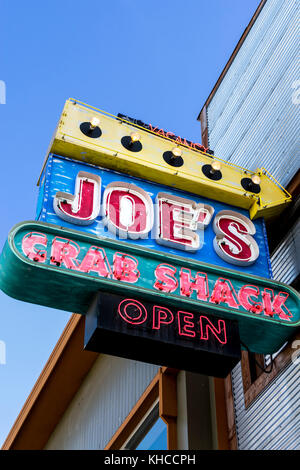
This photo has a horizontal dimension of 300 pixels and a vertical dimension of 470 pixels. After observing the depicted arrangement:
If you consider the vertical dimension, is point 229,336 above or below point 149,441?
above

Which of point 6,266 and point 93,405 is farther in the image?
point 93,405

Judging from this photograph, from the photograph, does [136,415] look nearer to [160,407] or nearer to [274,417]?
[160,407]

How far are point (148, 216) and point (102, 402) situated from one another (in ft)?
33.5

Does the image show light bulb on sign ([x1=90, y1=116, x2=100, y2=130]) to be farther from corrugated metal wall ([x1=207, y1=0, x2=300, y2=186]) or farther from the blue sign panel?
corrugated metal wall ([x1=207, y1=0, x2=300, y2=186])

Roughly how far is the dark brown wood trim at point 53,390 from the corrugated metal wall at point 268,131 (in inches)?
277

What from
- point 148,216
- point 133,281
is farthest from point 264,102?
point 133,281

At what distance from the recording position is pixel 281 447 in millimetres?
11523

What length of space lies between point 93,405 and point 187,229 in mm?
10959

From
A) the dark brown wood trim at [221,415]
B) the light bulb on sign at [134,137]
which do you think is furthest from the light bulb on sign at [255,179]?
the dark brown wood trim at [221,415]

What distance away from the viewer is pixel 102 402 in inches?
807
